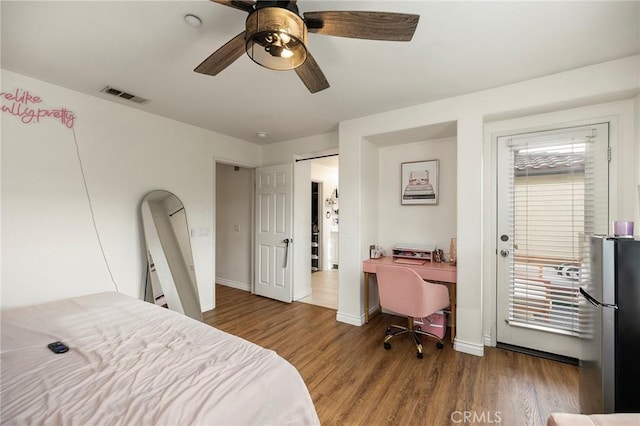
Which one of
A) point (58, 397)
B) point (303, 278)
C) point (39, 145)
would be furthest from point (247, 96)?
point (303, 278)

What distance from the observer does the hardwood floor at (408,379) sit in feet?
5.86

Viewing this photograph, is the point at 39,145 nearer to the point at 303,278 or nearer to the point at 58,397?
the point at 58,397

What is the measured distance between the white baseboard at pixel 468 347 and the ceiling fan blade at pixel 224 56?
120 inches

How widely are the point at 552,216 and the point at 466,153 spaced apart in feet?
3.16

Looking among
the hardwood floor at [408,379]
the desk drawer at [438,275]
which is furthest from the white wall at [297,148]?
the hardwood floor at [408,379]

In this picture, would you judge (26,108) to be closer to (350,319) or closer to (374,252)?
(374,252)

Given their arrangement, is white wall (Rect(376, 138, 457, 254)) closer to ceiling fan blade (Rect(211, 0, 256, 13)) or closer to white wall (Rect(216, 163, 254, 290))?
white wall (Rect(216, 163, 254, 290))

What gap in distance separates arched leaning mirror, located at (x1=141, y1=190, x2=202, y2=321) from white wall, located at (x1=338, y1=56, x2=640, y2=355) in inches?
74.0

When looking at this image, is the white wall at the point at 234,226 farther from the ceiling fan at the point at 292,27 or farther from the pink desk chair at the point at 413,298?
the ceiling fan at the point at 292,27

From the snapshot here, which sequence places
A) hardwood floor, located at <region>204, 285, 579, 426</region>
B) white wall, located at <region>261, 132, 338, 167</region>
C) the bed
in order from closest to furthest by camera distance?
the bed, hardwood floor, located at <region>204, 285, 579, 426</region>, white wall, located at <region>261, 132, 338, 167</region>

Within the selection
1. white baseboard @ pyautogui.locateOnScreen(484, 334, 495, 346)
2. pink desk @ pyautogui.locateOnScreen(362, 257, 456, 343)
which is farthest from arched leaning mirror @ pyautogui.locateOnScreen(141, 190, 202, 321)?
white baseboard @ pyautogui.locateOnScreen(484, 334, 495, 346)

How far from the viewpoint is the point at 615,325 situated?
4.49 ft

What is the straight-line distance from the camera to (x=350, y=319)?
3289mm

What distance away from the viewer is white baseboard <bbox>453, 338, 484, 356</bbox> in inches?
100
